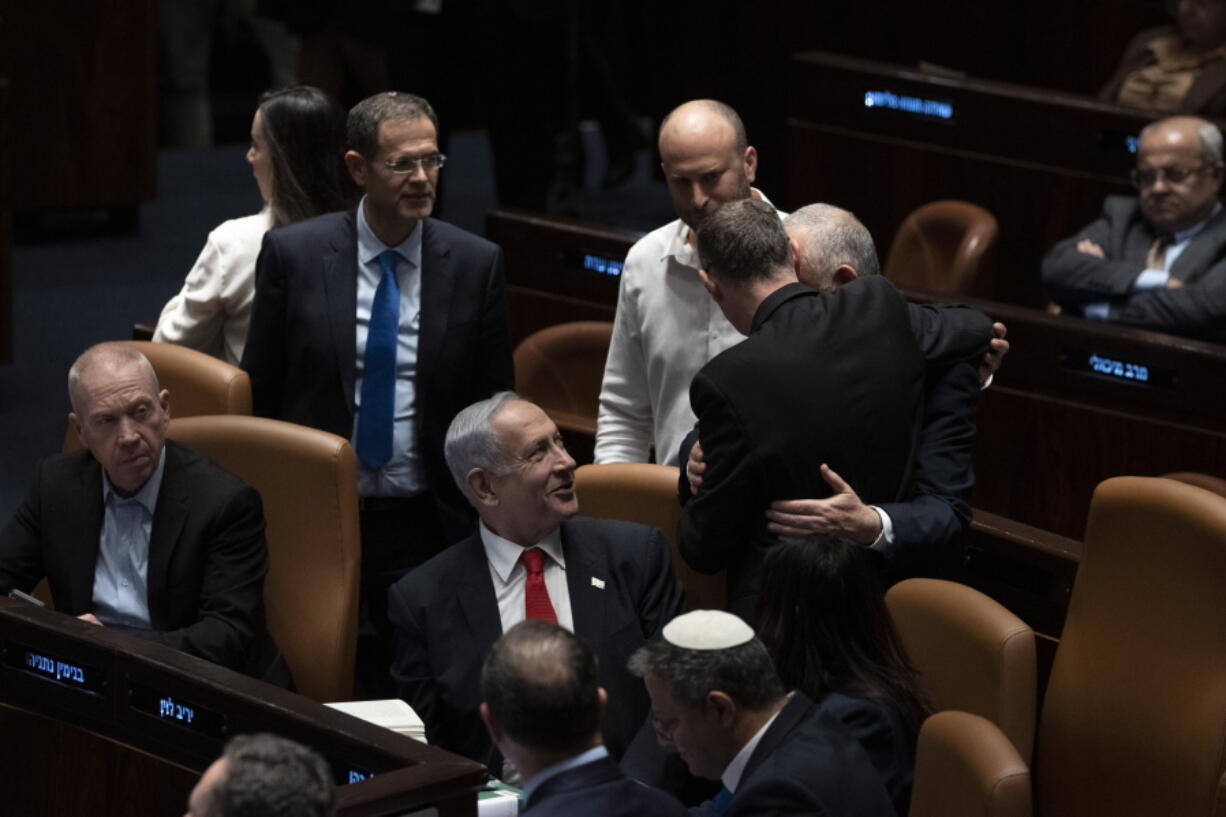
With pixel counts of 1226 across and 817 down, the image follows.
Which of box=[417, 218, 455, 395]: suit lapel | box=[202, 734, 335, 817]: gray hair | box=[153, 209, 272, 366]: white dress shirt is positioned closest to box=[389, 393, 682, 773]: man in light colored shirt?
box=[417, 218, 455, 395]: suit lapel

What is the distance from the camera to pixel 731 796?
9.14 feet

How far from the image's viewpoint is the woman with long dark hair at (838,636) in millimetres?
2930

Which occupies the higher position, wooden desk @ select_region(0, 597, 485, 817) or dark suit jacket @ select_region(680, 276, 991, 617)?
dark suit jacket @ select_region(680, 276, 991, 617)

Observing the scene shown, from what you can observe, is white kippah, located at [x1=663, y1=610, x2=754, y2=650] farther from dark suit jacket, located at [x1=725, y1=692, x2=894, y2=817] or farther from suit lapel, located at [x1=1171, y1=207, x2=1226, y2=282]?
suit lapel, located at [x1=1171, y1=207, x2=1226, y2=282]

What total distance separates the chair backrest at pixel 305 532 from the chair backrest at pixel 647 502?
17.4 inches

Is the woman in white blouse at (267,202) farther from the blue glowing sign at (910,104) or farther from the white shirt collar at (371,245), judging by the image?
the blue glowing sign at (910,104)

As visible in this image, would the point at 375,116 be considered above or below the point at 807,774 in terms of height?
above

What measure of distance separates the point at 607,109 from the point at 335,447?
525 centimetres

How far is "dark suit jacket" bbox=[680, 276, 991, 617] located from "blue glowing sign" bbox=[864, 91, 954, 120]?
129 inches

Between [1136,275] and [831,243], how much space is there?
213 cm

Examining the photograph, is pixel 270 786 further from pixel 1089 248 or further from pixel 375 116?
pixel 1089 248

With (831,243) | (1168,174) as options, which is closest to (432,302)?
(831,243)

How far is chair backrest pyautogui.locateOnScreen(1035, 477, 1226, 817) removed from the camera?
10.8 ft

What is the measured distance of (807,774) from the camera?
2.63 meters
